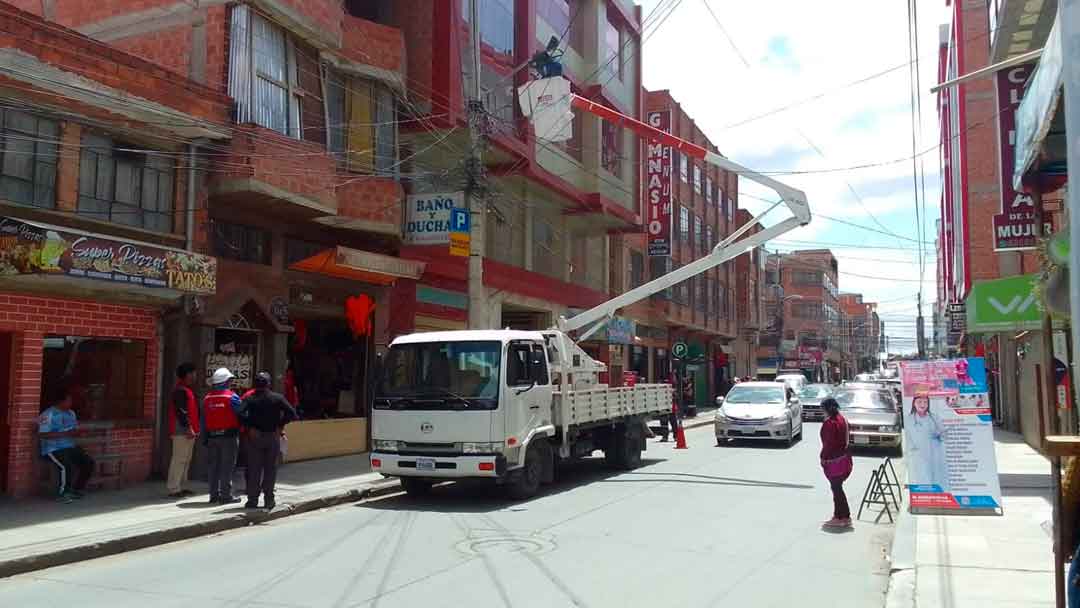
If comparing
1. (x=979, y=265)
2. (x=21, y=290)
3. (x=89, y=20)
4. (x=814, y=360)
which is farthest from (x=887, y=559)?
(x=814, y=360)

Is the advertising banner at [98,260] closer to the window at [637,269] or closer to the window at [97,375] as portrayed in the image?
the window at [97,375]

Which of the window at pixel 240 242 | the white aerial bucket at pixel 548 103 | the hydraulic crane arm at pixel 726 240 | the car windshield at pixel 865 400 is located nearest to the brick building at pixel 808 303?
the car windshield at pixel 865 400

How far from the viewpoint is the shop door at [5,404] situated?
447 inches

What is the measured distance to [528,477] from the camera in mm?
12414

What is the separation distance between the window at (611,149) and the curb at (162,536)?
2013cm

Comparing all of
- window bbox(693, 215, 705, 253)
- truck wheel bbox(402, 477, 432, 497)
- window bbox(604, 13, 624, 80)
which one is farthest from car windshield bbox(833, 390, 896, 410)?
window bbox(693, 215, 705, 253)

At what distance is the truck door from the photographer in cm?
1186

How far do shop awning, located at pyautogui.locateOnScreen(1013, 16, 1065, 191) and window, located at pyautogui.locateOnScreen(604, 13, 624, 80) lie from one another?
Result: 22127mm

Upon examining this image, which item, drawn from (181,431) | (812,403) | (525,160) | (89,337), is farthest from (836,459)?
(812,403)

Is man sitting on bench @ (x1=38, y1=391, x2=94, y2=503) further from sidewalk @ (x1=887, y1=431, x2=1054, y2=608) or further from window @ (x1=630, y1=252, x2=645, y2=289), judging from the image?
window @ (x1=630, y1=252, x2=645, y2=289)

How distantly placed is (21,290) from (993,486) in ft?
41.1

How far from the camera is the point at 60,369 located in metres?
12.3

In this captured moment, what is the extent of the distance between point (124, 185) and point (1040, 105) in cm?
1211

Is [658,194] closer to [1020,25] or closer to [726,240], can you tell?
[726,240]
